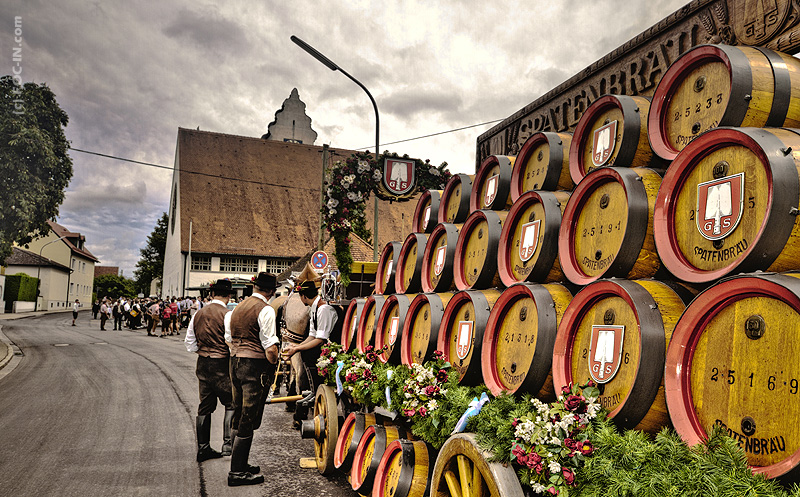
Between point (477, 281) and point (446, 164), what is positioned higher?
point (446, 164)

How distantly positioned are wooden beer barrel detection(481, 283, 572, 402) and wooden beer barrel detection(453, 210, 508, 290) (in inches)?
21.7

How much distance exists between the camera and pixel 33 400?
29.5ft

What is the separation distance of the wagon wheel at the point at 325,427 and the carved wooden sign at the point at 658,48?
2890mm

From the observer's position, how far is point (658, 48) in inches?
128

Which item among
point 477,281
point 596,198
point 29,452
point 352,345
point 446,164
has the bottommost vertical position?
point 29,452

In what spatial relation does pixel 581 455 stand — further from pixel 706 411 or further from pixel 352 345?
pixel 352 345

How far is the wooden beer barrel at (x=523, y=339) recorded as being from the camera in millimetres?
2748

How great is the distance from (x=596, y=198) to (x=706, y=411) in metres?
1.19

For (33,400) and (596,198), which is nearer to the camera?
(596,198)

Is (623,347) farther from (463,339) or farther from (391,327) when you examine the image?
(391,327)

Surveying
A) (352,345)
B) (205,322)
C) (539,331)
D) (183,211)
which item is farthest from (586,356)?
(183,211)

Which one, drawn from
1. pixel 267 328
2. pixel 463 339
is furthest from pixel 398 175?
pixel 463 339

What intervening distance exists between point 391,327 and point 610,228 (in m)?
2.38

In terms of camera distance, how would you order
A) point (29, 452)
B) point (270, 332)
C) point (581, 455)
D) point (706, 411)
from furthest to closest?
point (29, 452), point (270, 332), point (581, 455), point (706, 411)
